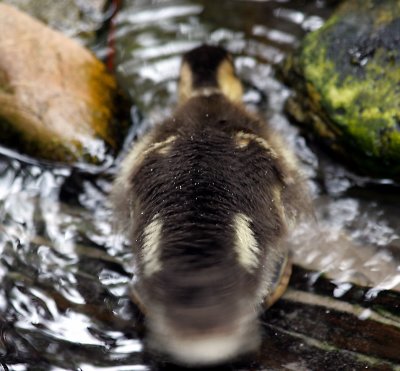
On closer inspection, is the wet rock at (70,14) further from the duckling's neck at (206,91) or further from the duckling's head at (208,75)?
the duckling's neck at (206,91)

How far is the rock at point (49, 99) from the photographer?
3.66 metres

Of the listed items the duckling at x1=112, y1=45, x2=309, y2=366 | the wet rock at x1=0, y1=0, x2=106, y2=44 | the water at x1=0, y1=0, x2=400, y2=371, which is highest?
the wet rock at x1=0, y1=0, x2=106, y2=44

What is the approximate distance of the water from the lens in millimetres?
2654

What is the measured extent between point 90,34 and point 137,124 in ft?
3.45

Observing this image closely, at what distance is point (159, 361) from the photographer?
104 inches

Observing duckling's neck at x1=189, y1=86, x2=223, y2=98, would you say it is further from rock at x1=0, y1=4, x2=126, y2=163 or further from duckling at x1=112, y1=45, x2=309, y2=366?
rock at x1=0, y1=4, x2=126, y2=163

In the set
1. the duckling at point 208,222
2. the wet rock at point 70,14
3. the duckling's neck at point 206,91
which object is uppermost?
the wet rock at point 70,14

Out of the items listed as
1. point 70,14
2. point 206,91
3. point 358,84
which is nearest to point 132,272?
point 206,91

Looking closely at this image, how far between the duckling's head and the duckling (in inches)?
6.6

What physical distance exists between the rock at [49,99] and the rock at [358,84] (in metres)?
1.29

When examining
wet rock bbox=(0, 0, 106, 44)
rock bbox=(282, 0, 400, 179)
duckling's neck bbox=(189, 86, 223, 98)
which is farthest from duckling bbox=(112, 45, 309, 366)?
wet rock bbox=(0, 0, 106, 44)

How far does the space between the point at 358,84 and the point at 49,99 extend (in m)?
1.84

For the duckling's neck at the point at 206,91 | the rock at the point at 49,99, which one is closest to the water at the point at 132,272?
the rock at the point at 49,99

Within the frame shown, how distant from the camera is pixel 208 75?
3660 millimetres
